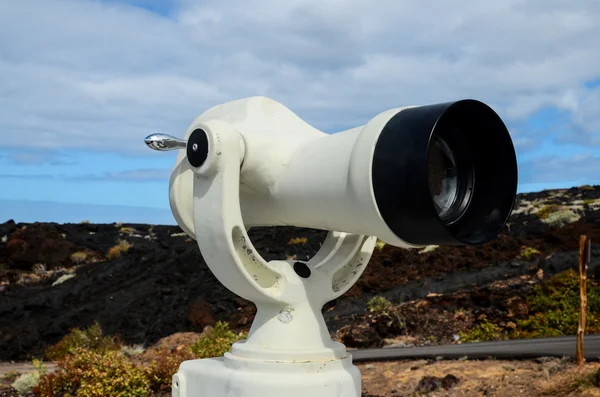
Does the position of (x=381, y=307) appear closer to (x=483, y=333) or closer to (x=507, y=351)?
(x=483, y=333)

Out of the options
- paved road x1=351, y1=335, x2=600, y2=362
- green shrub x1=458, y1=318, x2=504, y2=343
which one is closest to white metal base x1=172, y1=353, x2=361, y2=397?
paved road x1=351, y1=335, x2=600, y2=362

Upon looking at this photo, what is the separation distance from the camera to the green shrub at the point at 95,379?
9.51 meters

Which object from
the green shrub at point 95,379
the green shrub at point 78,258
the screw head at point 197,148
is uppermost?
the screw head at point 197,148

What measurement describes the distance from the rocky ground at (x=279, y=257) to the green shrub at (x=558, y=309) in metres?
0.40

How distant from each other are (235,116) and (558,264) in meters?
13.2

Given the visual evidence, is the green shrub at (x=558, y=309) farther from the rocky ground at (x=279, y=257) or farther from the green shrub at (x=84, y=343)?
the green shrub at (x=84, y=343)

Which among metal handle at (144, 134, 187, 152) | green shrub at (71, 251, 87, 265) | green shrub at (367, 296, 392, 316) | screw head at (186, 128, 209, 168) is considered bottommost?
green shrub at (367, 296, 392, 316)

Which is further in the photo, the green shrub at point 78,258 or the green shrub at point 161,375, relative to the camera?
the green shrub at point 78,258

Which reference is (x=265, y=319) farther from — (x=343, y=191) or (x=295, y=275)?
(x=343, y=191)

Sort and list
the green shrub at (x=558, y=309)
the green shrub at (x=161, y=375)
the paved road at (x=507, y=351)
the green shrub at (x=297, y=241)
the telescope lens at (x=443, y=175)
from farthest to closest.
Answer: the green shrub at (x=297, y=241), the green shrub at (x=558, y=309), the green shrub at (x=161, y=375), the paved road at (x=507, y=351), the telescope lens at (x=443, y=175)

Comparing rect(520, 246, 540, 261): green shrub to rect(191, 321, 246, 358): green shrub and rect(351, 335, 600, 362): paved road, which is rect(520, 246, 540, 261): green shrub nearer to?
rect(351, 335, 600, 362): paved road

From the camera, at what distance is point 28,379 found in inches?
437

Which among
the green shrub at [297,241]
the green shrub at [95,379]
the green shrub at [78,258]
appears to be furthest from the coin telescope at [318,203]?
the green shrub at [78,258]

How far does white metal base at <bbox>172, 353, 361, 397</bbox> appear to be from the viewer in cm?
423
